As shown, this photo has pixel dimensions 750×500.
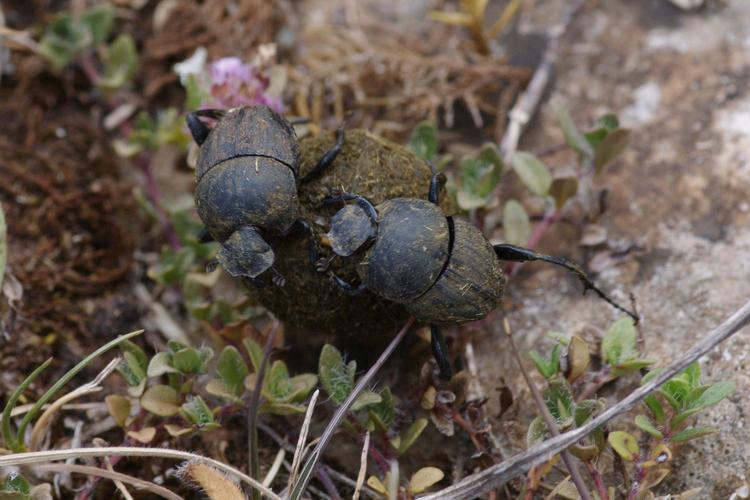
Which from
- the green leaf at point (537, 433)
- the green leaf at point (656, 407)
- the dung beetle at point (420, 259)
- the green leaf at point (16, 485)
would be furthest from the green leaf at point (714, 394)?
the green leaf at point (16, 485)

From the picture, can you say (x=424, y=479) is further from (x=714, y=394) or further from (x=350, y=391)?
(x=714, y=394)

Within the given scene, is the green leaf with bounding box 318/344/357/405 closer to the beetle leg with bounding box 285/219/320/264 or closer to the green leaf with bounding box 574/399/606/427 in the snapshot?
the beetle leg with bounding box 285/219/320/264

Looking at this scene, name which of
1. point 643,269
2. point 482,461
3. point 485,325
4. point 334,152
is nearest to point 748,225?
point 643,269

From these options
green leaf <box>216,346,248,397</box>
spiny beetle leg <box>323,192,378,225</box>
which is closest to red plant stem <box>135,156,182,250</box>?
green leaf <box>216,346,248,397</box>

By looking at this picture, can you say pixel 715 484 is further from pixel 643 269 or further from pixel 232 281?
pixel 232 281

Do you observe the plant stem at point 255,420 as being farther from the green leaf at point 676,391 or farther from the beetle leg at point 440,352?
the green leaf at point 676,391
